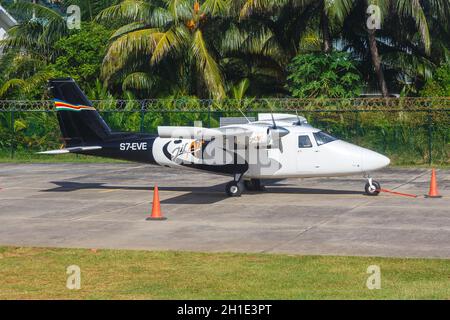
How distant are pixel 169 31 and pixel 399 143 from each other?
1192 cm

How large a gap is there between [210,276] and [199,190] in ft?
40.9

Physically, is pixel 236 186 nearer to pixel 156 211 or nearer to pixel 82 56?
pixel 156 211

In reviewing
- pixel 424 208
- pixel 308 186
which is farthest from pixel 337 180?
pixel 424 208

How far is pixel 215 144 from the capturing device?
82.2 ft

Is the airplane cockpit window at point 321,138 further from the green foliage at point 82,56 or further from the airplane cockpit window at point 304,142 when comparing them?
the green foliage at point 82,56

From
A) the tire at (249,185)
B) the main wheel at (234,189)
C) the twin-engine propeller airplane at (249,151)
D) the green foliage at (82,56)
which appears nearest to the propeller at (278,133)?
the twin-engine propeller airplane at (249,151)

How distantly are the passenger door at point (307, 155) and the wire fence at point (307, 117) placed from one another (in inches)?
440

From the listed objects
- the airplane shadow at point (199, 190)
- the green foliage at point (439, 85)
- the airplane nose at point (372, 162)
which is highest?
the green foliage at point (439, 85)

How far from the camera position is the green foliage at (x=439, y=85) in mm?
37469

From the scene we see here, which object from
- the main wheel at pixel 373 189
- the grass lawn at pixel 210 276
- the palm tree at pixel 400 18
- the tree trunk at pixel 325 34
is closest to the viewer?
the grass lawn at pixel 210 276

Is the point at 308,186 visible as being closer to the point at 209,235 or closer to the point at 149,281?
the point at 209,235

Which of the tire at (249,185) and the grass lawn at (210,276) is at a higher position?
the tire at (249,185)

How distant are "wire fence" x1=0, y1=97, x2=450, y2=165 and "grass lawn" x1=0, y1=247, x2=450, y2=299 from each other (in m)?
20.1

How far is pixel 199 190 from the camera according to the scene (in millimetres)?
27000
